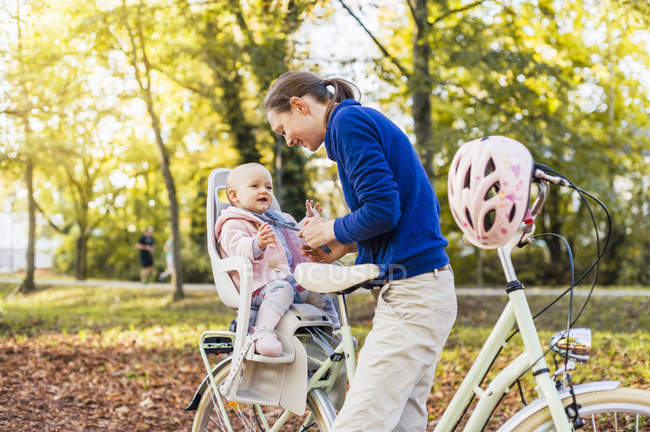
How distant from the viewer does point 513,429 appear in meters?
1.84

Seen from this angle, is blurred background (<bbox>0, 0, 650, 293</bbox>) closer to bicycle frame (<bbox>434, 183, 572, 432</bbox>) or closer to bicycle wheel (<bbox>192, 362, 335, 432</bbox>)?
bicycle wheel (<bbox>192, 362, 335, 432</bbox>)

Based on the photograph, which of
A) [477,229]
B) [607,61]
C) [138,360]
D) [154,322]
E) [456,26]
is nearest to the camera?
[477,229]

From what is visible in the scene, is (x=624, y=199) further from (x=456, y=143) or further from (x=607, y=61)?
(x=456, y=143)

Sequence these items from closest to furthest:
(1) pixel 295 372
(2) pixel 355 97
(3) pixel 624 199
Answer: (2) pixel 355 97 → (1) pixel 295 372 → (3) pixel 624 199

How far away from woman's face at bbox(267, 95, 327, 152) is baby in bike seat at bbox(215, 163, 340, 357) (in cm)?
28

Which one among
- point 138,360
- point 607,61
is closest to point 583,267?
Answer: point 607,61

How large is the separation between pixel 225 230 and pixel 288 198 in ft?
44.7

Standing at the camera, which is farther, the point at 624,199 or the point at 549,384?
the point at 624,199

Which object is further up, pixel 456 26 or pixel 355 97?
pixel 456 26

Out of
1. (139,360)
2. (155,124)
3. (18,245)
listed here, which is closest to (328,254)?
(139,360)

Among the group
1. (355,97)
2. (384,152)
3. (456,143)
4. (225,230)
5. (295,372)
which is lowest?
(295,372)

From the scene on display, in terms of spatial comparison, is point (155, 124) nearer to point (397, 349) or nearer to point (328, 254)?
point (328, 254)

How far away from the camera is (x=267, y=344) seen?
8.11ft

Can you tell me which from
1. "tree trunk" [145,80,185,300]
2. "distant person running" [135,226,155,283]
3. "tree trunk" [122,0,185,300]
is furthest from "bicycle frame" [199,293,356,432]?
"distant person running" [135,226,155,283]
